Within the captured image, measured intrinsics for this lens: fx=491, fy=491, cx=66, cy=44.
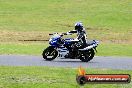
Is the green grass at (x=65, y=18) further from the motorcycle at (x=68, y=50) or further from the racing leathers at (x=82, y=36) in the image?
the racing leathers at (x=82, y=36)

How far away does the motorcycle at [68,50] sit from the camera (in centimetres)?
2106

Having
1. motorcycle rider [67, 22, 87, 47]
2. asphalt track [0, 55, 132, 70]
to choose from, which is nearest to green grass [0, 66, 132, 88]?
asphalt track [0, 55, 132, 70]

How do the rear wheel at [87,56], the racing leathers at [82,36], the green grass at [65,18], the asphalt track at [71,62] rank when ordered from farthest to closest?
the green grass at [65,18] < the rear wheel at [87,56] < the racing leathers at [82,36] < the asphalt track at [71,62]

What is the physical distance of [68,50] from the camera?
2112cm

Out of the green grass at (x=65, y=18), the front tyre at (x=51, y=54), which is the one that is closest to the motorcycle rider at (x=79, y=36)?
the front tyre at (x=51, y=54)

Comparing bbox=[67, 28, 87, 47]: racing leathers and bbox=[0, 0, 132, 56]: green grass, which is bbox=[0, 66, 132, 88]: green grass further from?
bbox=[0, 0, 132, 56]: green grass

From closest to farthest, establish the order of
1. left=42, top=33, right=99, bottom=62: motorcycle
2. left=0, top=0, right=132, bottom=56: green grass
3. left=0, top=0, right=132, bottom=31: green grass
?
left=42, top=33, right=99, bottom=62: motorcycle → left=0, top=0, right=132, bottom=56: green grass → left=0, top=0, right=132, bottom=31: green grass

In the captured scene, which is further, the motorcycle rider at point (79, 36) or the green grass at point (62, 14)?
the green grass at point (62, 14)

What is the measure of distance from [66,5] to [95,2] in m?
4.13

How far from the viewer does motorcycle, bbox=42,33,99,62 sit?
829 inches

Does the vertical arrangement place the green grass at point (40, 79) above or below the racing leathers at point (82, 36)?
below

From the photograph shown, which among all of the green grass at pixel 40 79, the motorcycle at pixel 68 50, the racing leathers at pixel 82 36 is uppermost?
the racing leathers at pixel 82 36

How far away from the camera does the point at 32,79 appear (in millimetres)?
14078

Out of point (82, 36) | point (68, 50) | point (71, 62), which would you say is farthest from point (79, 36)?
point (71, 62)
